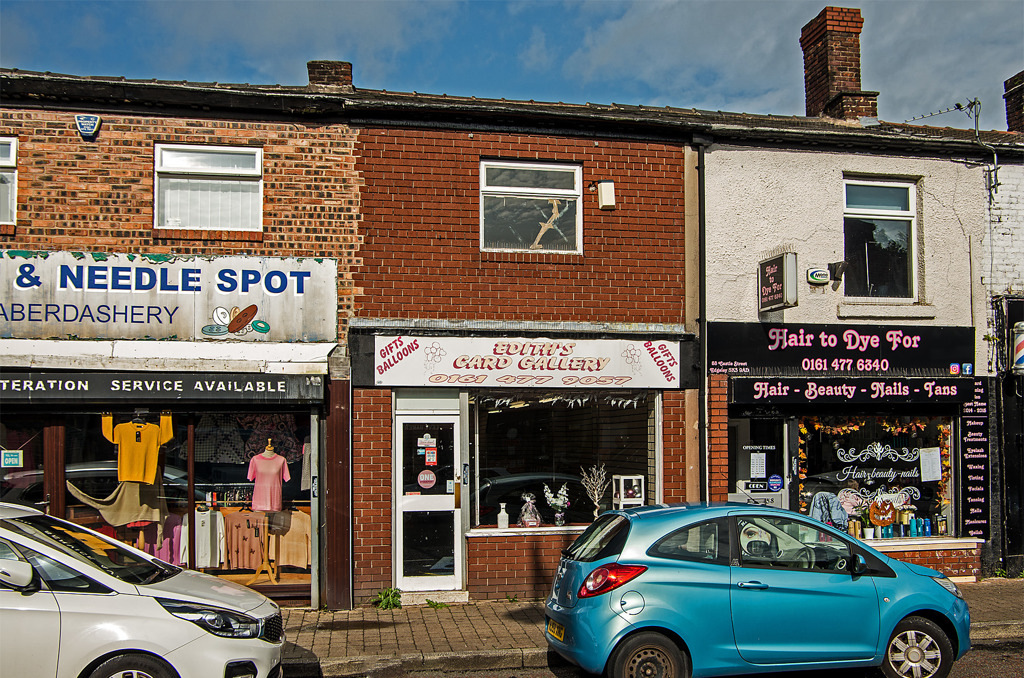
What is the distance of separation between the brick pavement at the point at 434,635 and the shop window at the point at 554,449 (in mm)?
1306

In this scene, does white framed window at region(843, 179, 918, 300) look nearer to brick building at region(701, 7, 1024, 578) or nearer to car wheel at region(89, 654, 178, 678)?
brick building at region(701, 7, 1024, 578)

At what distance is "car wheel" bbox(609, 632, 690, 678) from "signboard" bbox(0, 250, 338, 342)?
528 centimetres

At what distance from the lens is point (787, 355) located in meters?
11.2

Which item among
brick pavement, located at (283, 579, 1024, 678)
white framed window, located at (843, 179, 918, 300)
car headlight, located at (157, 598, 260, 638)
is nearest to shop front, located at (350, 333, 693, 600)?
brick pavement, located at (283, 579, 1024, 678)

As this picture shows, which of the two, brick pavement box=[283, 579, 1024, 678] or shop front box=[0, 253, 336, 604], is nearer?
brick pavement box=[283, 579, 1024, 678]

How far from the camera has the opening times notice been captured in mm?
11508

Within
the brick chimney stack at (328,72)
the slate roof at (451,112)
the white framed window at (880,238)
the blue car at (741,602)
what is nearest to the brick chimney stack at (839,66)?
the slate roof at (451,112)

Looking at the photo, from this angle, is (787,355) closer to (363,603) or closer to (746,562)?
(746,562)

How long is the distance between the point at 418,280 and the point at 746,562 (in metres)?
5.32

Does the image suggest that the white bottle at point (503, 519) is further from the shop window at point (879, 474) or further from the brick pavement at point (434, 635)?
the shop window at point (879, 474)

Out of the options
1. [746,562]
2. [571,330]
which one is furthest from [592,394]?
[746,562]

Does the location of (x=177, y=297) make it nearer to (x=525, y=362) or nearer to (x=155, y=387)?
(x=155, y=387)

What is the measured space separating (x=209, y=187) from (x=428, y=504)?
15.3 ft

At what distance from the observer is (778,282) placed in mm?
10531
